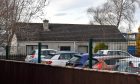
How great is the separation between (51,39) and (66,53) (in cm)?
2778

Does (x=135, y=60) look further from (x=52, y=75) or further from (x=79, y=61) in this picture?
(x=79, y=61)

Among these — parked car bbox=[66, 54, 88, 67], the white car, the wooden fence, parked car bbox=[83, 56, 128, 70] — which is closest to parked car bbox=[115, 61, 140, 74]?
the white car

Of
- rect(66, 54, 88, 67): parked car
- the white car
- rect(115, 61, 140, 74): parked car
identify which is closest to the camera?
the white car

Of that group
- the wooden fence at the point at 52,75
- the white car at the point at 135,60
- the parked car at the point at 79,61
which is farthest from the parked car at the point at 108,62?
the parked car at the point at 79,61

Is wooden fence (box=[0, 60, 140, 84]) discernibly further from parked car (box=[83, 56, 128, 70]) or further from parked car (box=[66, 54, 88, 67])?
parked car (box=[66, 54, 88, 67])

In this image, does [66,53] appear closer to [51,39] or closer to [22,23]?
[22,23]

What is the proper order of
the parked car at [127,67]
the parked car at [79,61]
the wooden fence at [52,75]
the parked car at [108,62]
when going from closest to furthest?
the wooden fence at [52,75], the parked car at [127,67], the parked car at [108,62], the parked car at [79,61]

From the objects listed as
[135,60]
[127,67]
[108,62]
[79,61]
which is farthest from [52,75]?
[79,61]

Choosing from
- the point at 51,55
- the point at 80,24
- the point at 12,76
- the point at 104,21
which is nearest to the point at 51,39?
the point at 80,24

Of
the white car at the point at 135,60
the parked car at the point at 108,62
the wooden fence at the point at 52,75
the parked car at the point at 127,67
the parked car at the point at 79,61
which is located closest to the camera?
the wooden fence at the point at 52,75

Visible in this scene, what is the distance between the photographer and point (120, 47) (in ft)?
30.5

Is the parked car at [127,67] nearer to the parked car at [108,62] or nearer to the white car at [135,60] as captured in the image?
the white car at [135,60]

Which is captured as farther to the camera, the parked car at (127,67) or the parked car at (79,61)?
the parked car at (79,61)

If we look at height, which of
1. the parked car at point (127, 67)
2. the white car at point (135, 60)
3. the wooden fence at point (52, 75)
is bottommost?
the wooden fence at point (52, 75)
